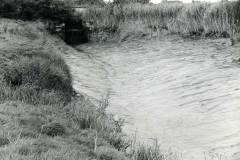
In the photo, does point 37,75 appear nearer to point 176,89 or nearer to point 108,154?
point 108,154

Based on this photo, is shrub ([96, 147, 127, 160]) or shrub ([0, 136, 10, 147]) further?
shrub ([96, 147, 127, 160])

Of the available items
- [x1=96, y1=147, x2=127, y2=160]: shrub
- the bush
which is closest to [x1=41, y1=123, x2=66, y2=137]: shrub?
[x1=96, y1=147, x2=127, y2=160]: shrub

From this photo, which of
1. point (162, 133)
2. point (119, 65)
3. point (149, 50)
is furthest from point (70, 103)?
point (149, 50)

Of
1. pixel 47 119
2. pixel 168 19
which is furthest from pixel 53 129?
A: pixel 168 19

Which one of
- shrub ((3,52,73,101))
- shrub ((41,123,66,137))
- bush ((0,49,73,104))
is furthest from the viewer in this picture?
shrub ((3,52,73,101))

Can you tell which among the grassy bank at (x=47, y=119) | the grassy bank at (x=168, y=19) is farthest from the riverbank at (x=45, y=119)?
the grassy bank at (x=168, y=19)

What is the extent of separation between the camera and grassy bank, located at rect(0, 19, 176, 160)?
20.7ft

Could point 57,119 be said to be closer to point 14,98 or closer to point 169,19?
point 14,98

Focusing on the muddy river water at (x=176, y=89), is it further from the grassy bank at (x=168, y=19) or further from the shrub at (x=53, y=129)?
the shrub at (x=53, y=129)

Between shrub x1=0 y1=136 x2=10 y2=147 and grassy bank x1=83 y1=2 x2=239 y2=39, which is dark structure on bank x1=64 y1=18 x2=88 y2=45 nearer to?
grassy bank x1=83 y1=2 x2=239 y2=39

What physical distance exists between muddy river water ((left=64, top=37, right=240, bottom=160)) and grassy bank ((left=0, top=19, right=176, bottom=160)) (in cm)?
100

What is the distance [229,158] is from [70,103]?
315 centimetres

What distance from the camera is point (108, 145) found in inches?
284

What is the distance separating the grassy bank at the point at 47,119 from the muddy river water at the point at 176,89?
996 mm
